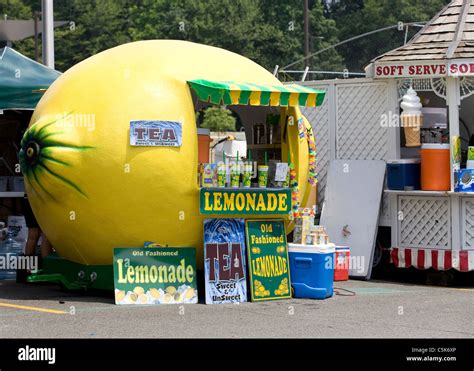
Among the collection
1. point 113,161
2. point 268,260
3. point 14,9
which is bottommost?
point 268,260

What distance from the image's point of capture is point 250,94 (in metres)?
11.1

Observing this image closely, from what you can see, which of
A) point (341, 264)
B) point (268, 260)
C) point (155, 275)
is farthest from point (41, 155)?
point (341, 264)

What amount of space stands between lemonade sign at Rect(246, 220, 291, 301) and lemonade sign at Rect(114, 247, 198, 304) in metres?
0.67

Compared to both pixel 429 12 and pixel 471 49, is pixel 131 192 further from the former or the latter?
pixel 429 12

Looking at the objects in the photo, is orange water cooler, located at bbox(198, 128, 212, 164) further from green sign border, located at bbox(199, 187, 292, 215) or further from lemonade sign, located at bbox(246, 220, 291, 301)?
lemonade sign, located at bbox(246, 220, 291, 301)

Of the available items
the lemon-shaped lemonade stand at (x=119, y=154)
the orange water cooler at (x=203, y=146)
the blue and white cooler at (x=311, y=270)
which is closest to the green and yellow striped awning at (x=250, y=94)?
the lemon-shaped lemonade stand at (x=119, y=154)

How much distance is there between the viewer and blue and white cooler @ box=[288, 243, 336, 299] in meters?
11.6

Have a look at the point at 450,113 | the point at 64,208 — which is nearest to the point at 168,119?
the point at 64,208

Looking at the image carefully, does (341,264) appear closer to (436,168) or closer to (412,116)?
(436,168)

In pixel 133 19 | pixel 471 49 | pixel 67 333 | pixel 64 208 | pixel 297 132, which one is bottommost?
pixel 67 333

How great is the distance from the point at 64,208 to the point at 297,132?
2.91 m

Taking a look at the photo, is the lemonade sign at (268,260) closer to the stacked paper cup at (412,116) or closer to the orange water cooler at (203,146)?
the orange water cooler at (203,146)

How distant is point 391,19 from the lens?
59031 millimetres

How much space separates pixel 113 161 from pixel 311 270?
2559 millimetres
